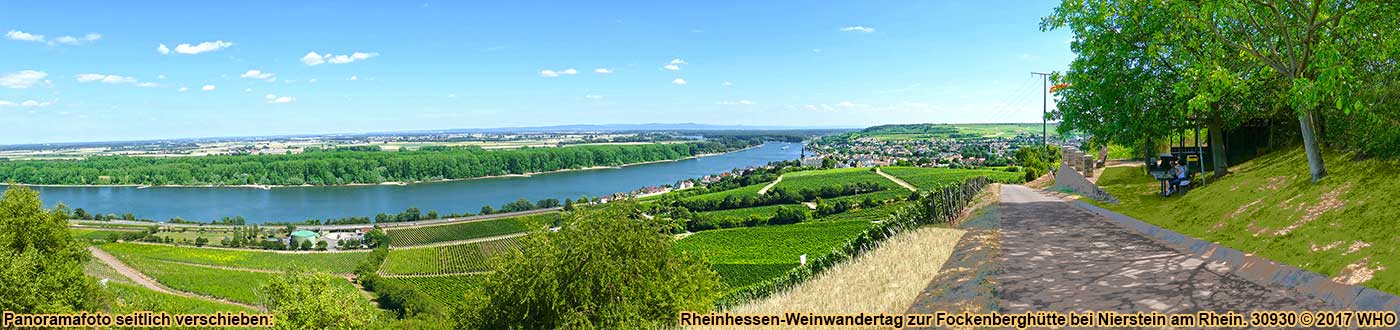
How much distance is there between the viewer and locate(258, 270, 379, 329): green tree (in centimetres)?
2173

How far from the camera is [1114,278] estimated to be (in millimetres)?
7387

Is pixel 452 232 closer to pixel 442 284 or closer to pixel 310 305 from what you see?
pixel 442 284

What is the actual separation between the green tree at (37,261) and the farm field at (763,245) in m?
26.4

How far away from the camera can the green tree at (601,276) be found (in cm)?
833

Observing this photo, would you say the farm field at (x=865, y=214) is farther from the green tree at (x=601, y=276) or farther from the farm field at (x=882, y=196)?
the green tree at (x=601, y=276)

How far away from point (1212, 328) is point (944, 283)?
112 inches

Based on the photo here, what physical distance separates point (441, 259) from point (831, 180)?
154ft

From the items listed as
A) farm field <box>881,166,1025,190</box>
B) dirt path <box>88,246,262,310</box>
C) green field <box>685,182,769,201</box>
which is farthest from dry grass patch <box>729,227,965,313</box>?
green field <box>685,182,769,201</box>

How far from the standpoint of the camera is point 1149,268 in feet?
25.5

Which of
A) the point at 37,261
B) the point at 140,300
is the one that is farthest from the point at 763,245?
the point at 37,261

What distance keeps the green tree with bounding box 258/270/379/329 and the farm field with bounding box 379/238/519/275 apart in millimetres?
31411

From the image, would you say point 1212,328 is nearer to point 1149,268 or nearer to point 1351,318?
point 1351,318

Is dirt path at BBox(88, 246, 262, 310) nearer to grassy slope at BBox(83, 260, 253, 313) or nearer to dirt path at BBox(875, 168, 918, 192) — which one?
grassy slope at BBox(83, 260, 253, 313)

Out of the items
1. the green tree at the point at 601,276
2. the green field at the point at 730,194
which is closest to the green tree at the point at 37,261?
the green tree at the point at 601,276
